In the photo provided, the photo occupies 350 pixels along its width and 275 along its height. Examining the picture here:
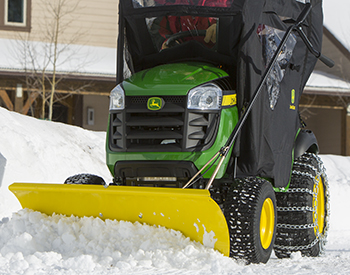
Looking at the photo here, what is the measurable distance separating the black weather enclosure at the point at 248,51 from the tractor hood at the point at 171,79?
0.84 ft

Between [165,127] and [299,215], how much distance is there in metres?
1.63

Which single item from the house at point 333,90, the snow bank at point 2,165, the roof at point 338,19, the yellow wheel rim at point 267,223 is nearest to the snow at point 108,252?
the yellow wheel rim at point 267,223

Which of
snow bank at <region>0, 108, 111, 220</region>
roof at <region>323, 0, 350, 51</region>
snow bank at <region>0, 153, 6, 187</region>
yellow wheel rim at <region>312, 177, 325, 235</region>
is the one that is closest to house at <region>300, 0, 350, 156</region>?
roof at <region>323, 0, 350, 51</region>

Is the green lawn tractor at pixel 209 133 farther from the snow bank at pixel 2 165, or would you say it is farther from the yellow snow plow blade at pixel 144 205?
the snow bank at pixel 2 165

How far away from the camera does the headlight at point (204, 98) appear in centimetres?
394

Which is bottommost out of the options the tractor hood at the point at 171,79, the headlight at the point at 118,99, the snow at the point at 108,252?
the snow at the point at 108,252

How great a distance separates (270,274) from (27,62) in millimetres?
11219

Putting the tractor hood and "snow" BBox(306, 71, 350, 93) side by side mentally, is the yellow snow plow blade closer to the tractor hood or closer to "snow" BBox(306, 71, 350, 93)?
the tractor hood

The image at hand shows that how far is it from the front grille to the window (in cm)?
1151

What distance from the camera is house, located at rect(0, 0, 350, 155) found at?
1336 centimetres

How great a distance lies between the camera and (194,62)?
451 cm

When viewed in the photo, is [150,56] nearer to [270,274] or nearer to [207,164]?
[207,164]

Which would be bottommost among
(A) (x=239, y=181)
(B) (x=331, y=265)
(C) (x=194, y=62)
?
(B) (x=331, y=265)

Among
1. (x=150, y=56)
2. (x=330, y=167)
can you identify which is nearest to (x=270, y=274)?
(x=150, y=56)
